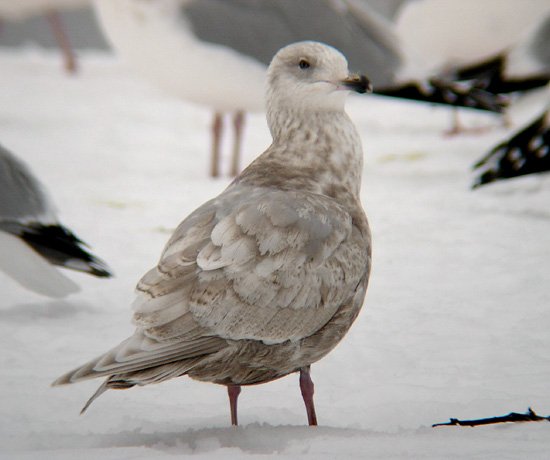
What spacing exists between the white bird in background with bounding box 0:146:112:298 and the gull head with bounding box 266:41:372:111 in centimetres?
109

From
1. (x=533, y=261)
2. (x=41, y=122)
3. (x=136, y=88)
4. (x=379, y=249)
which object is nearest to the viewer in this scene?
(x=533, y=261)

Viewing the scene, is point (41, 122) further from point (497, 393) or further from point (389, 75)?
point (497, 393)

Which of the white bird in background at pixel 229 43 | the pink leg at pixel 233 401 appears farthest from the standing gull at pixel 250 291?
the white bird in background at pixel 229 43

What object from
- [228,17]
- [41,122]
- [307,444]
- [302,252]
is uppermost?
[228,17]

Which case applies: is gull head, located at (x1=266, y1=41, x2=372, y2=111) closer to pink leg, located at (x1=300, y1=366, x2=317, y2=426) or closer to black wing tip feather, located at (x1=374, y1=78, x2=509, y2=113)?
pink leg, located at (x1=300, y1=366, x2=317, y2=426)

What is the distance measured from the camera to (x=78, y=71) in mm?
8930

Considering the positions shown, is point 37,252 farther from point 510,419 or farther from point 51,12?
point 51,12

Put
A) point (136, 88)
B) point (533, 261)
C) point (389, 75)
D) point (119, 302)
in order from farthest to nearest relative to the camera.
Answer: point (136, 88) → point (389, 75) → point (533, 261) → point (119, 302)

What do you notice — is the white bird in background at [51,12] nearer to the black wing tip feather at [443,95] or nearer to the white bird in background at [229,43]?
the white bird in background at [229,43]

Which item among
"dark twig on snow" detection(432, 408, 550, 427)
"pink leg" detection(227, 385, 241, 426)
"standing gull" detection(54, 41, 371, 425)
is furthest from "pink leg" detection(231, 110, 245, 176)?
"dark twig on snow" detection(432, 408, 550, 427)

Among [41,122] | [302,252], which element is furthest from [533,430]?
[41,122]

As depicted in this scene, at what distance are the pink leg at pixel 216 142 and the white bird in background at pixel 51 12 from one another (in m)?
3.97

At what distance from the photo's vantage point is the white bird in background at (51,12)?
345 inches

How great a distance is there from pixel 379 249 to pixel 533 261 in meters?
0.78
